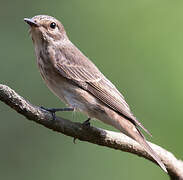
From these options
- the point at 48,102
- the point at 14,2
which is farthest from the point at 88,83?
the point at 14,2

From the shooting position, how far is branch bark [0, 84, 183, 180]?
4.04 meters

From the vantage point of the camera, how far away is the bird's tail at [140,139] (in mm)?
4551

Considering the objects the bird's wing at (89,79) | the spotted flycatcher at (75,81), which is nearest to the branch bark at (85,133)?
the spotted flycatcher at (75,81)

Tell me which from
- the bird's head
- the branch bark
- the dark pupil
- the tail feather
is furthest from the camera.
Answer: the dark pupil

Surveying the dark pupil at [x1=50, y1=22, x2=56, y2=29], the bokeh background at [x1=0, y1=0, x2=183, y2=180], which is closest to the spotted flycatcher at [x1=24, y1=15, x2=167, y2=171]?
the dark pupil at [x1=50, y1=22, x2=56, y2=29]

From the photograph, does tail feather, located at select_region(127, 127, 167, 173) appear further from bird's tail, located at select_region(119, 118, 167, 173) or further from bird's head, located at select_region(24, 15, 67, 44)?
bird's head, located at select_region(24, 15, 67, 44)

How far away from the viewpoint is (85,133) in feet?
15.0

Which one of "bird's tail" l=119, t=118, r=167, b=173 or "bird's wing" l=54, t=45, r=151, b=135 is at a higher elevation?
"bird's wing" l=54, t=45, r=151, b=135

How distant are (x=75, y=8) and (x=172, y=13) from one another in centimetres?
116

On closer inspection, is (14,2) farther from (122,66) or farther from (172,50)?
(172,50)

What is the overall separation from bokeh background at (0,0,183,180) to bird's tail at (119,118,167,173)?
35.9 inches

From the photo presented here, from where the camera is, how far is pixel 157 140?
19.1 ft

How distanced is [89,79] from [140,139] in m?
A: 0.89

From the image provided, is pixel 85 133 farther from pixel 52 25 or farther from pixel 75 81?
pixel 52 25
